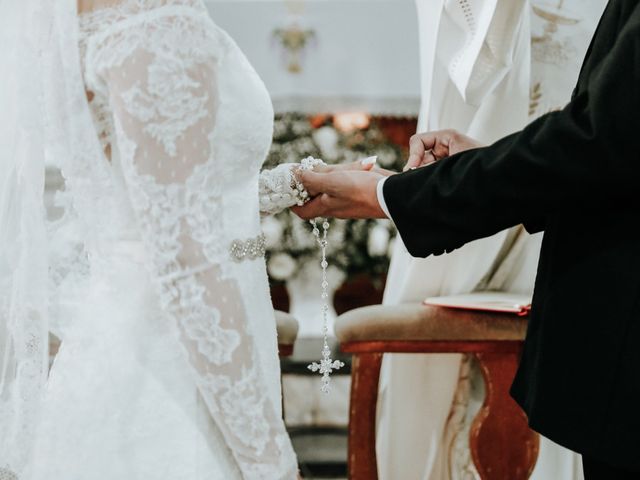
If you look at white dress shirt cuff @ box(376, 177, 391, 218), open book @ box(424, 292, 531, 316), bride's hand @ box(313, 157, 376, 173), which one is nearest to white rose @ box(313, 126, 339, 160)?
open book @ box(424, 292, 531, 316)

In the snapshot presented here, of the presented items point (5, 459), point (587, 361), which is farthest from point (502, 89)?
point (5, 459)

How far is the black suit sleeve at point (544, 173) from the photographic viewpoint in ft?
4.03

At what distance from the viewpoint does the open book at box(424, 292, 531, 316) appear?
7.54 feet

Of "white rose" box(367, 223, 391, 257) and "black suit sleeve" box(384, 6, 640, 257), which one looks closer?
"black suit sleeve" box(384, 6, 640, 257)

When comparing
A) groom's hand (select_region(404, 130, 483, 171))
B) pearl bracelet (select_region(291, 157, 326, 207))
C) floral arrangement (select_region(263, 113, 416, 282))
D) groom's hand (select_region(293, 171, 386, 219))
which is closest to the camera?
groom's hand (select_region(293, 171, 386, 219))

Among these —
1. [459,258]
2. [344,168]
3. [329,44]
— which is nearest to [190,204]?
[344,168]

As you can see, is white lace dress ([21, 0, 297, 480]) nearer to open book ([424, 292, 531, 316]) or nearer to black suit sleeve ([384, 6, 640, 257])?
black suit sleeve ([384, 6, 640, 257])

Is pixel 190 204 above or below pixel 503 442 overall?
above

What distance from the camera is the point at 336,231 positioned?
473 cm

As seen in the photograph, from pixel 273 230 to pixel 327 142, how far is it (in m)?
0.59

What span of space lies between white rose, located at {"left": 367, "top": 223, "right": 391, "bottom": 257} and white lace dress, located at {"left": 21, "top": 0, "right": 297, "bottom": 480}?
3.32 metres

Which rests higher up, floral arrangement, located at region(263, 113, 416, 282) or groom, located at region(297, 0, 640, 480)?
groom, located at region(297, 0, 640, 480)

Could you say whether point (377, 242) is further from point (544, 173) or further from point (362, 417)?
point (544, 173)

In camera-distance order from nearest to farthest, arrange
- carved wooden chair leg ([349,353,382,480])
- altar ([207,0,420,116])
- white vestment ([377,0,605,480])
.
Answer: carved wooden chair leg ([349,353,382,480])
white vestment ([377,0,605,480])
altar ([207,0,420,116])
